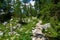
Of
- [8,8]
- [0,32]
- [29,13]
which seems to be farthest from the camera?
[8,8]

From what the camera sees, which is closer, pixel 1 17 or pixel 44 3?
pixel 44 3

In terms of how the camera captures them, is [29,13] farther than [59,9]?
Yes

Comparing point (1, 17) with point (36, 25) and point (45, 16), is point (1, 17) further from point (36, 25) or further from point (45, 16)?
point (45, 16)

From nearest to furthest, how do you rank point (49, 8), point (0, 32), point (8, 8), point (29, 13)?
1. point (49, 8)
2. point (0, 32)
3. point (29, 13)
4. point (8, 8)

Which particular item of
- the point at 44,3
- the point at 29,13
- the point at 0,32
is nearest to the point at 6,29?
the point at 0,32

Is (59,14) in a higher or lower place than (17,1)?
lower

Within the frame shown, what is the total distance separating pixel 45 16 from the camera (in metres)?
6.52

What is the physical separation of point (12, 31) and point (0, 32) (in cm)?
47

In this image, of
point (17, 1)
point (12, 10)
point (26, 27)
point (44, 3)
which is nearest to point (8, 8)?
point (12, 10)

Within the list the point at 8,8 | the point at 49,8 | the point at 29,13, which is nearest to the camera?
the point at 49,8

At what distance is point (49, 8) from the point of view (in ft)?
21.2

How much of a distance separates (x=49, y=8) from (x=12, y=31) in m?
3.31

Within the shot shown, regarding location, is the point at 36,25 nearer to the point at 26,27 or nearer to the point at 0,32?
the point at 26,27

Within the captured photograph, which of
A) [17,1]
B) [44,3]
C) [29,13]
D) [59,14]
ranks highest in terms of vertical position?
[17,1]
